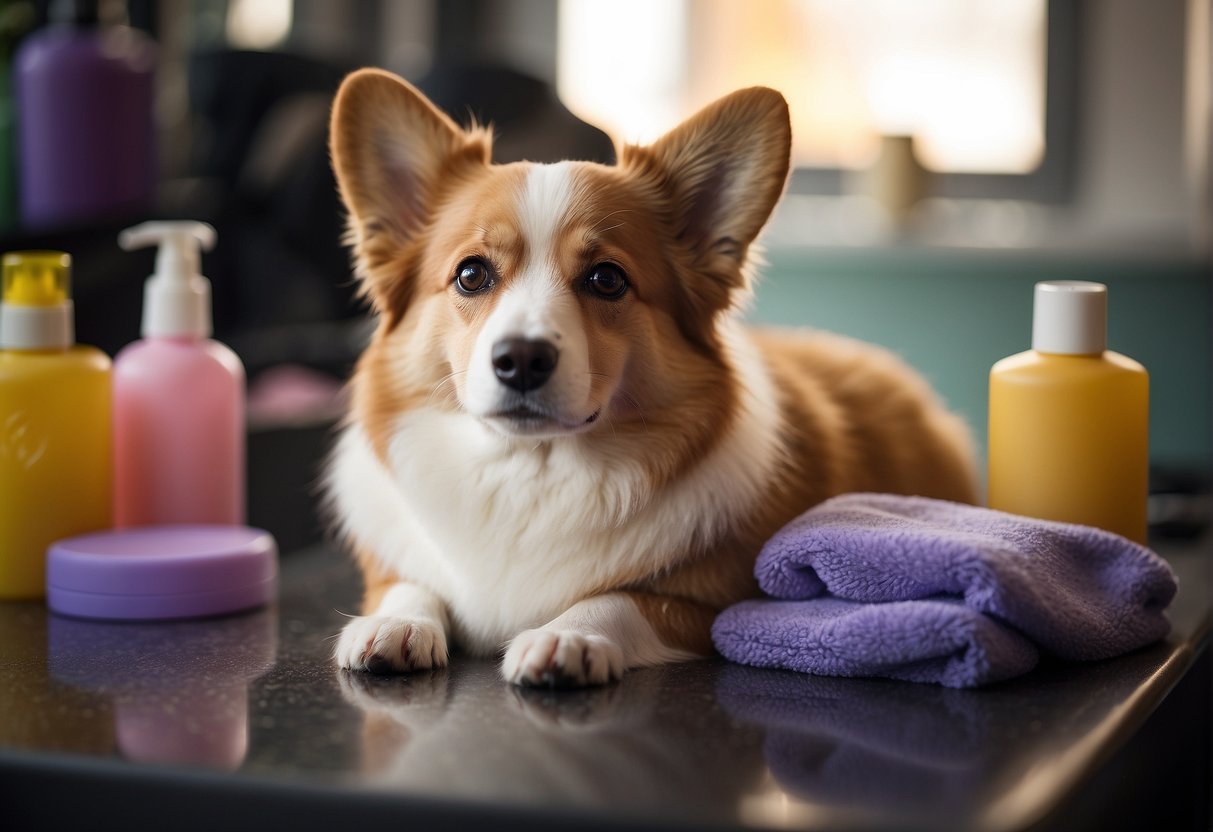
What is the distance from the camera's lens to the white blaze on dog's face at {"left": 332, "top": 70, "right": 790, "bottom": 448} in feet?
3.51

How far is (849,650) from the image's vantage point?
3.23 ft

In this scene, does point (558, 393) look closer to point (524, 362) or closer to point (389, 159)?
point (524, 362)

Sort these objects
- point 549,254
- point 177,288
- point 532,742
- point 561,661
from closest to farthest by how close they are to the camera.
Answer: point 532,742
point 561,661
point 549,254
point 177,288

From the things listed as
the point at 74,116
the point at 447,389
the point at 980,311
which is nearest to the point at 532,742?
the point at 447,389

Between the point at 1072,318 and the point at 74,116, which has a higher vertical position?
the point at 74,116

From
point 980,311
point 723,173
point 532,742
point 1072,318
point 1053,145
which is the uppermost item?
point 1053,145

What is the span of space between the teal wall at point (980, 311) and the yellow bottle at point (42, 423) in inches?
78.7

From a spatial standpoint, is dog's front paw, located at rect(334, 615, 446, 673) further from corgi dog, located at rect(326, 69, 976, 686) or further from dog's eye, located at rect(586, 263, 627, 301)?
dog's eye, located at rect(586, 263, 627, 301)

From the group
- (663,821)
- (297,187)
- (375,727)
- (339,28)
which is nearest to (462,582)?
(375,727)

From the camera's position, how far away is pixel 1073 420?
1115 millimetres

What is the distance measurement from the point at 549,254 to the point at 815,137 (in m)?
2.51

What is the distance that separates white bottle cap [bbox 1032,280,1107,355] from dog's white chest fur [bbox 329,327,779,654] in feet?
0.86

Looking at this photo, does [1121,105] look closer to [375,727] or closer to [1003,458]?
[1003,458]

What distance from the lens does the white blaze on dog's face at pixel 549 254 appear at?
1070 mm
